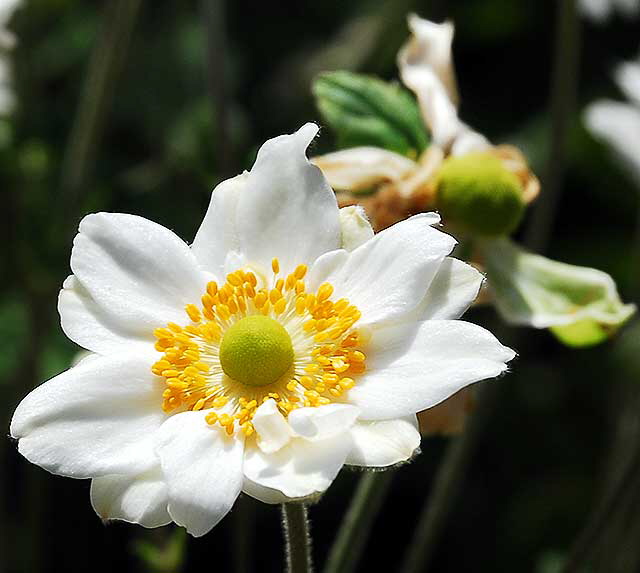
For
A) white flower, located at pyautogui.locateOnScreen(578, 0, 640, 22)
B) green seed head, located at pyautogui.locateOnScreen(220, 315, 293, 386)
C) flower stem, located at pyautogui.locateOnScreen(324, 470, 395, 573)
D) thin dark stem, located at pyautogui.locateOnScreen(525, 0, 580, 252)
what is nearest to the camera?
green seed head, located at pyautogui.locateOnScreen(220, 315, 293, 386)

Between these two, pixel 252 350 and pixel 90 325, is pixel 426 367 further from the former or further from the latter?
pixel 90 325

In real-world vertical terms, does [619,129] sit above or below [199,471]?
below

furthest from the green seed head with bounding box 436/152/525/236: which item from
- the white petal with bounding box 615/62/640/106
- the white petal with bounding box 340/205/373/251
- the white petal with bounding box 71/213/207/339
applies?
the white petal with bounding box 615/62/640/106

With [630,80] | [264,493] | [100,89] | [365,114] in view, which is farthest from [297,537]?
[630,80]

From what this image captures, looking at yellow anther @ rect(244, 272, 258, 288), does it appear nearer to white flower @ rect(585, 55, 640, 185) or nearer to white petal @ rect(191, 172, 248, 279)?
white petal @ rect(191, 172, 248, 279)

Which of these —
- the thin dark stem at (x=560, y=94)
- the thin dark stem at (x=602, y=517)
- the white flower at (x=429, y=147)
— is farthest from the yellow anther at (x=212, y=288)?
the thin dark stem at (x=560, y=94)

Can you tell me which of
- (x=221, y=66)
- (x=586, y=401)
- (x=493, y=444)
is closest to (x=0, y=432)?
(x=221, y=66)
